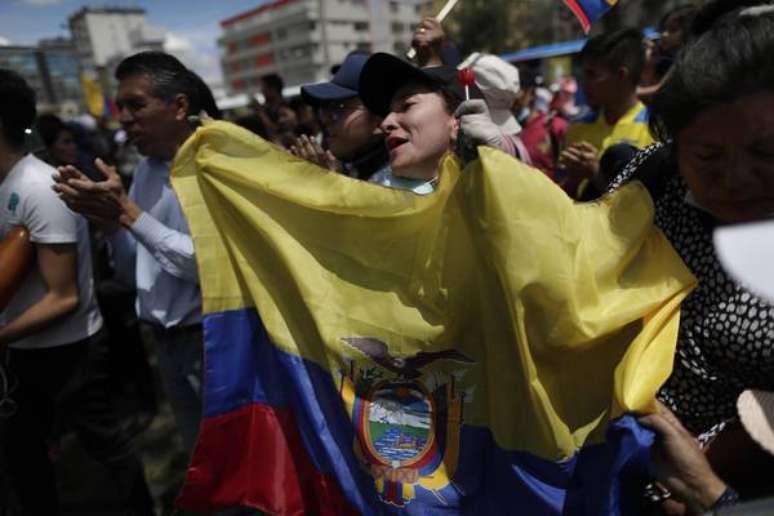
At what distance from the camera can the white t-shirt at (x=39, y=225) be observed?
194 centimetres

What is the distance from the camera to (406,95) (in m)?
1.74

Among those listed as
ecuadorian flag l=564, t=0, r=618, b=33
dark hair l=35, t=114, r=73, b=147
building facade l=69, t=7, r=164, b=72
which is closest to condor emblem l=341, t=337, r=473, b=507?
ecuadorian flag l=564, t=0, r=618, b=33

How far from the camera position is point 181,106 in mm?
2111

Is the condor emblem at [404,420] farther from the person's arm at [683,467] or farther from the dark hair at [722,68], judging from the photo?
the dark hair at [722,68]

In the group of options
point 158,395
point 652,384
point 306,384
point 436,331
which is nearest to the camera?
point 652,384

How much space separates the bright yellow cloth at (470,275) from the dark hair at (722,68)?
19 centimetres

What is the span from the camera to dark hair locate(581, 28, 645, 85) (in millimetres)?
2879

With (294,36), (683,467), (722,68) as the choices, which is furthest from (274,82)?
(294,36)

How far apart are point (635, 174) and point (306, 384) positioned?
1.02 metres

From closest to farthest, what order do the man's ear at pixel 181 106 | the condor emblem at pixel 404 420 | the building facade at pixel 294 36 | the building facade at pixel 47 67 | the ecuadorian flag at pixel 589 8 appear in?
the condor emblem at pixel 404 420 → the man's ear at pixel 181 106 → the ecuadorian flag at pixel 589 8 → the building facade at pixel 47 67 → the building facade at pixel 294 36

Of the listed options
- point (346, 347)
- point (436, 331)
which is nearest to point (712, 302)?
point (436, 331)

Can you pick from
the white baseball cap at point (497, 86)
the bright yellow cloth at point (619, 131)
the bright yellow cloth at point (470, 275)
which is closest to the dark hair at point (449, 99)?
the bright yellow cloth at point (470, 275)

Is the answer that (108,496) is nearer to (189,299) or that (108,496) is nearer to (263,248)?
(189,299)

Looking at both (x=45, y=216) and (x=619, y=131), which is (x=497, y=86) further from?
(x=45, y=216)
